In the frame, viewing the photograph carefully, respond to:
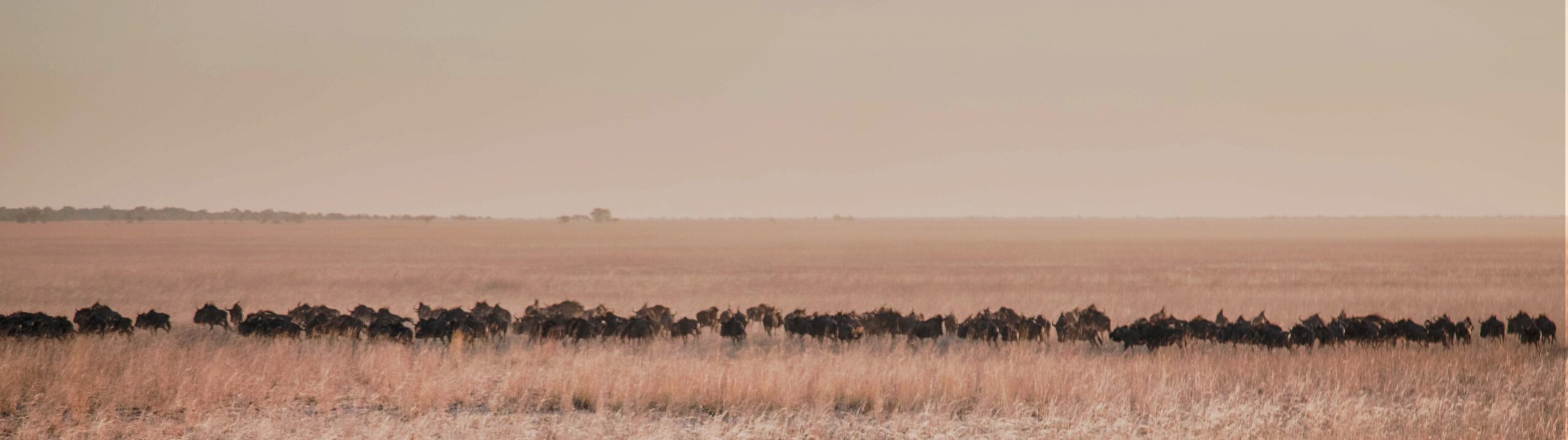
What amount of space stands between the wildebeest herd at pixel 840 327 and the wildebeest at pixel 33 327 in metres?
0.01

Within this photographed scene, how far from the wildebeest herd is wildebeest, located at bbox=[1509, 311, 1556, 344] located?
0.01 m

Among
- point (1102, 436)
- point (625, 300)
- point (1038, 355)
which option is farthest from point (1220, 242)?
point (1102, 436)

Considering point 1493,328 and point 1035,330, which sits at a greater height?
point 1493,328

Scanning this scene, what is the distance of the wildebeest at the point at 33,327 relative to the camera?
14.7 metres

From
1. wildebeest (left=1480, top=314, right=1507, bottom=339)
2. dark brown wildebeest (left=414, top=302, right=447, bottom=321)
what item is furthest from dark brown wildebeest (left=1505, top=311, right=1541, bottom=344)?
dark brown wildebeest (left=414, top=302, right=447, bottom=321)

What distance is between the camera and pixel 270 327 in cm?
1551

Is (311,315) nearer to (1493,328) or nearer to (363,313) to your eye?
(363,313)

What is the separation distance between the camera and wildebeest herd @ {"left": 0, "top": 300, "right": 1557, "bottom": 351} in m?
14.9

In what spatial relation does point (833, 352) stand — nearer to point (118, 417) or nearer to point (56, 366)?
point (118, 417)

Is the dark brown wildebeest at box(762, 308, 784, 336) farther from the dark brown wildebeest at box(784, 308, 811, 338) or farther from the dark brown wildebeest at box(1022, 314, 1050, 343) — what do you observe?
the dark brown wildebeest at box(1022, 314, 1050, 343)

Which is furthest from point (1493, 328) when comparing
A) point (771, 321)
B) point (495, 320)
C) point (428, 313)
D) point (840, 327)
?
point (428, 313)

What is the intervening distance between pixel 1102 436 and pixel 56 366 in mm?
11684

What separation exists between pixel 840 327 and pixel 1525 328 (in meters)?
10.6

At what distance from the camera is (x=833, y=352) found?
14789 millimetres
